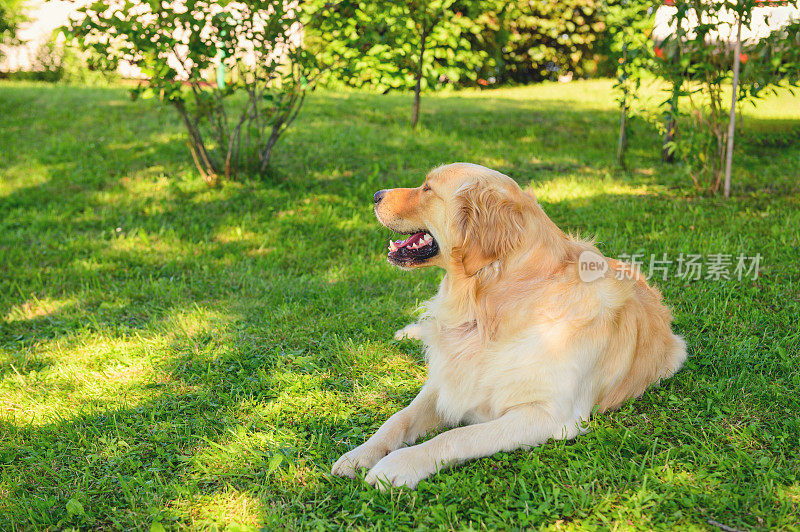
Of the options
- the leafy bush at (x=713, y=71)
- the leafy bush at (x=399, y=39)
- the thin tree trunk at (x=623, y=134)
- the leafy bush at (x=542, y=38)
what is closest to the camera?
the leafy bush at (x=713, y=71)

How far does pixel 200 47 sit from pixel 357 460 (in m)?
4.74

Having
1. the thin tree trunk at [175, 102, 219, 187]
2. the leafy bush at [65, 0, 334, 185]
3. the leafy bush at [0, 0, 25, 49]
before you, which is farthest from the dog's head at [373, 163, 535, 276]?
the leafy bush at [0, 0, 25, 49]

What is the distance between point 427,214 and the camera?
291 cm

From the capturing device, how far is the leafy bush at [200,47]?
5.65 meters

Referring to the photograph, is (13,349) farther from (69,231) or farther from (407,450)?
(407,450)

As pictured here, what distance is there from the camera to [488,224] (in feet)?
8.61

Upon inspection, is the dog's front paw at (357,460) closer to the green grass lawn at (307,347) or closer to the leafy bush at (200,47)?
the green grass lawn at (307,347)

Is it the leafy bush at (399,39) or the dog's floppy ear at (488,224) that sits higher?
the leafy bush at (399,39)

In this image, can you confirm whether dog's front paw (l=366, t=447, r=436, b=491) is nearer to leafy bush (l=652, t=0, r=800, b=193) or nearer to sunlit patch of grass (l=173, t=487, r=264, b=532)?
sunlit patch of grass (l=173, t=487, r=264, b=532)

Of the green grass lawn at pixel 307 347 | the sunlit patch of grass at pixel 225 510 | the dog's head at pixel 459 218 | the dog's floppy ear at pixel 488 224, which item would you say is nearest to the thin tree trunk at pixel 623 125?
the green grass lawn at pixel 307 347

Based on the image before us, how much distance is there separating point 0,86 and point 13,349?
1096 centimetres

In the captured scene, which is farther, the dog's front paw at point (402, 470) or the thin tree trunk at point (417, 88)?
the thin tree trunk at point (417, 88)

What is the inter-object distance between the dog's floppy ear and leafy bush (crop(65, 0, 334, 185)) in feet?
11.7

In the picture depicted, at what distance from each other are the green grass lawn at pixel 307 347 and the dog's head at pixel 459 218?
0.79m
